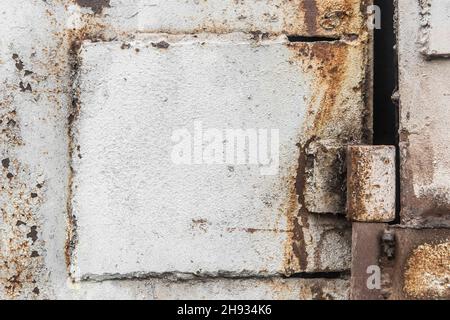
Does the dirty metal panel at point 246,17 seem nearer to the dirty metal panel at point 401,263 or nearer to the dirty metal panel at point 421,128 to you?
the dirty metal panel at point 421,128

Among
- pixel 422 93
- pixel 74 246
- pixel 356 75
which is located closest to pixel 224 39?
pixel 356 75

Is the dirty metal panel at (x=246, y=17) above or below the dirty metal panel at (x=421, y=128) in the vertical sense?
above

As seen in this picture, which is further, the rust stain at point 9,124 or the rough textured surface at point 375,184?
the rust stain at point 9,124

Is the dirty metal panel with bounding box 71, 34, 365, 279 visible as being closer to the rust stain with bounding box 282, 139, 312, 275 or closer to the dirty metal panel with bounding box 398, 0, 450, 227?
the rust stain with bounding box 282, 139, 312, 275

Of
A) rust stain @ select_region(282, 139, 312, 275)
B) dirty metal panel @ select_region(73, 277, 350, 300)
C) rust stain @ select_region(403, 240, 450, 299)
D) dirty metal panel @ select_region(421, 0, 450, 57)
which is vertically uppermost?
dirty metal panel @ select_region(421, 0, 450, 57)

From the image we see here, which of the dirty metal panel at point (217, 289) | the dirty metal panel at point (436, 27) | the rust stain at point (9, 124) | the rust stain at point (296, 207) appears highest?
the dirty metal panel at point (436, 27)

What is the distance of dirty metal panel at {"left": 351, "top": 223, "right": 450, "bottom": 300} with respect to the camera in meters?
0.91

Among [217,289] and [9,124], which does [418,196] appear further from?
[9,124]

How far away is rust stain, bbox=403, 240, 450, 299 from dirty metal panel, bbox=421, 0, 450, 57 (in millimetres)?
315

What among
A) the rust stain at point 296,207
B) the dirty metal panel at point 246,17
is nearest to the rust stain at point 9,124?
the dirty metal panel at point 246,17

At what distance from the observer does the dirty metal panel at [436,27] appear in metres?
0.97

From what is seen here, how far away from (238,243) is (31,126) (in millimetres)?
434

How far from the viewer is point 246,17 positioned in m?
1.07

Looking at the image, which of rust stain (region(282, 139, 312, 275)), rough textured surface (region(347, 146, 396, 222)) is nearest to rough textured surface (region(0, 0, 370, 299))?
rust stain (region(282, 139, 312, 275))
